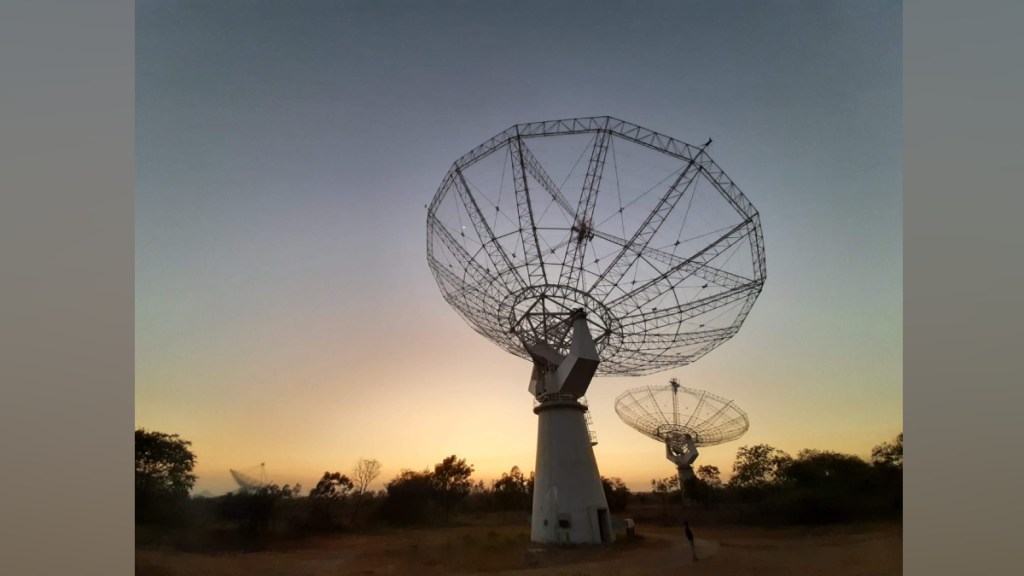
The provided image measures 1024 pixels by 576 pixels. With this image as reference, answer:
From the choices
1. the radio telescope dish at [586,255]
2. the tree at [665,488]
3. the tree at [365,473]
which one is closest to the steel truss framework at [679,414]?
the tree at [665,488]

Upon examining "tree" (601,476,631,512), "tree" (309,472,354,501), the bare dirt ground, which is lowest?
the bare dirt ground

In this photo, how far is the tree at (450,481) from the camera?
1103 centimetres

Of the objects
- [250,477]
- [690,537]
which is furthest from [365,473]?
[690,537]

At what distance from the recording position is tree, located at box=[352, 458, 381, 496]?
11000mm

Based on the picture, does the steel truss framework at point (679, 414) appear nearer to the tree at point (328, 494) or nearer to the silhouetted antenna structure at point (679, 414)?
the silhouetted antenna structure at point (679, 414)

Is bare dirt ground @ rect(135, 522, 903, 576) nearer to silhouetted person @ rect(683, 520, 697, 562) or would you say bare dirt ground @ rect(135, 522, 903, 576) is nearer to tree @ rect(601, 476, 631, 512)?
silhouetted person @ rect(683, 520, 697, 562)

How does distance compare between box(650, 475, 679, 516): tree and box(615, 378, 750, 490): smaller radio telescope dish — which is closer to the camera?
box(650, 475, 679, 516): tree

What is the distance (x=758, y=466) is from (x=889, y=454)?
172cm

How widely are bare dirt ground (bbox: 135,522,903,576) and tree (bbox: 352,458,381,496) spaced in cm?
68

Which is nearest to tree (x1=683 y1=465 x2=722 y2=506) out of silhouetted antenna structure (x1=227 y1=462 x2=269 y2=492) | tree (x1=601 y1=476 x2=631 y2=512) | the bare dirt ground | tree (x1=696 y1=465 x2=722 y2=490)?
tree (x1=696 y1=465 x2=722 y2=490)

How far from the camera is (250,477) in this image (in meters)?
10.8

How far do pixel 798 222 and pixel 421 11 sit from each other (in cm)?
615
